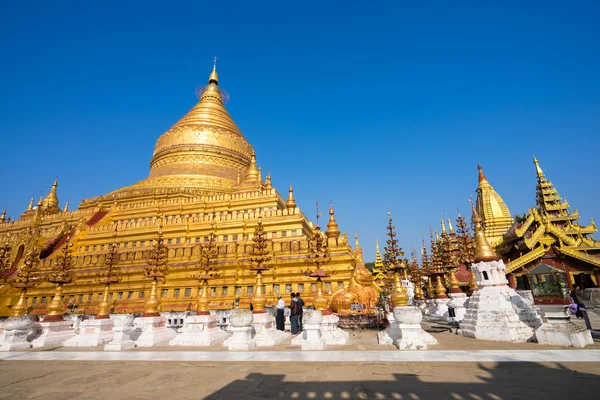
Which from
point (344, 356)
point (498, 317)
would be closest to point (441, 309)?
point (498, 317)

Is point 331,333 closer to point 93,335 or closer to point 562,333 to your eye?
point 562,333

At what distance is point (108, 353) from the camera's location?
9.58 metres

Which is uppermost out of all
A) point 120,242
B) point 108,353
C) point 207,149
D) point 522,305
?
point 207,149

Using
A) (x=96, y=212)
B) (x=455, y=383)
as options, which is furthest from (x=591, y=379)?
(x=96, y=212)

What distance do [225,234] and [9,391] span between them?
19.0 metres

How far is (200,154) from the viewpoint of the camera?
122 feet

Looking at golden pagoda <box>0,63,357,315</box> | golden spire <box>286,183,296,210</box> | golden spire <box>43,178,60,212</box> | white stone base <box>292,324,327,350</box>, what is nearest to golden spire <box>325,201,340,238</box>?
golden pagoda <box>0,63,357,315</box>

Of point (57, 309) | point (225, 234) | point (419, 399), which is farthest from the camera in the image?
point (225, 234)

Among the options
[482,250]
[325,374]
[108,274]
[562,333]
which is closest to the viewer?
[325,374]

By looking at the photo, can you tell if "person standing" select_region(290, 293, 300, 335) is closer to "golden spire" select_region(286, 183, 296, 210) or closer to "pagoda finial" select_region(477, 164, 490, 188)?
"golden spire" select_region(286, 183, 296, 210)

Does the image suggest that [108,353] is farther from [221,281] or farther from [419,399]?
[221,281]

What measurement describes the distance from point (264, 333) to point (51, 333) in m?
9.14

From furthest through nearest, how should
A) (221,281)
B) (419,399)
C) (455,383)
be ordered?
(221,281) < (455,383) < (419,399)

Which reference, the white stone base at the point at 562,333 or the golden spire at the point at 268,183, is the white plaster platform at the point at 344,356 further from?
the golden spire at the point at 268,183
